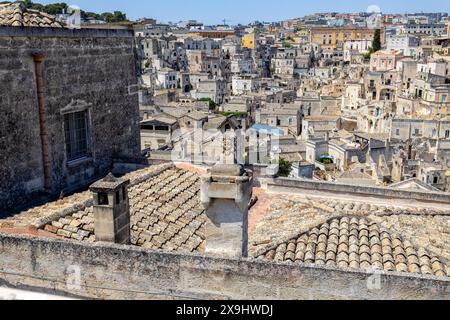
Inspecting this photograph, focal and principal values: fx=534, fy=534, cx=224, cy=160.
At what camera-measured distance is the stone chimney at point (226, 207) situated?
6996 mm

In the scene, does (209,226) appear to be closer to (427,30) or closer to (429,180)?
(429,180)

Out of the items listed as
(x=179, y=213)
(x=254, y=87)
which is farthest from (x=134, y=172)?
(x=254, y=87)

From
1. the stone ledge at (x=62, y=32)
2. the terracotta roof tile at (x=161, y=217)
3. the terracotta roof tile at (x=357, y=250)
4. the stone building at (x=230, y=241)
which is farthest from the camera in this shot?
the stone ledge at (x=62, y=32)

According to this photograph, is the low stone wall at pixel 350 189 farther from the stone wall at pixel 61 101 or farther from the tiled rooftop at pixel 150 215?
the stone wall at pixel 61 101

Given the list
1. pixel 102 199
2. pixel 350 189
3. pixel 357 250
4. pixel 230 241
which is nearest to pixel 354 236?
pixel 357 250

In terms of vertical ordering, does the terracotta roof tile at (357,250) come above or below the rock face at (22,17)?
below

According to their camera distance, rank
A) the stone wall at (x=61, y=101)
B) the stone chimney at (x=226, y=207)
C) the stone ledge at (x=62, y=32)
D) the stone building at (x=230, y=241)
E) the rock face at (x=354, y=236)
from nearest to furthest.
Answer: the stone building at (x=230, y=241)
the stone chimney at (x=226, y=207)
the rock face at (x=354, y=236)
the stone ledge at (x=62, y=32)
the stone wall at (x=61, y=101)

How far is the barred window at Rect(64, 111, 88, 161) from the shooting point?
11016mm

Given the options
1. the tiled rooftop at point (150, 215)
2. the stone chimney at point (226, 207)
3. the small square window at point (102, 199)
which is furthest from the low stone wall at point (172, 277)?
the tiled rooftop at point (150, 215)

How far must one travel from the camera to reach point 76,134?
11.3 meters

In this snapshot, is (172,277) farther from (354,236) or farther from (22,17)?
(22,17)

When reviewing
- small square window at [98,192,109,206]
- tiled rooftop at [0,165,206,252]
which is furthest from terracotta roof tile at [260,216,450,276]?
small square window at [98,192,109,206]

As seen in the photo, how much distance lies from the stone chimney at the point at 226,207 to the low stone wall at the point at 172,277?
53 cm

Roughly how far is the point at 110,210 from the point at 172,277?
62.1 inches
